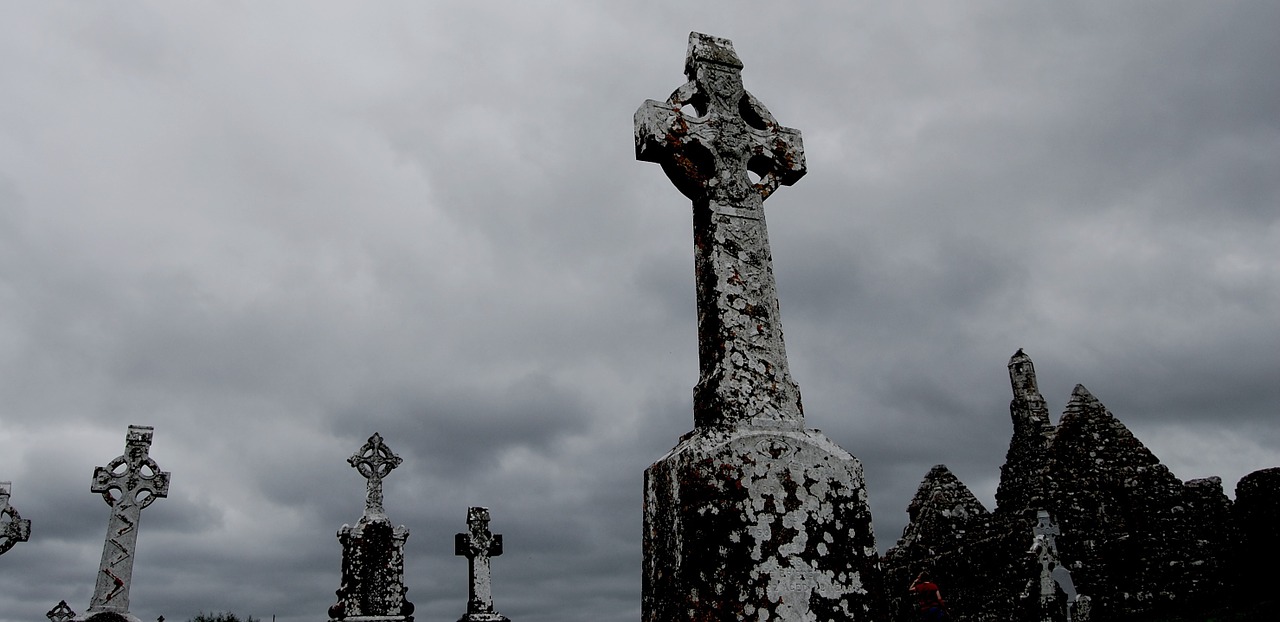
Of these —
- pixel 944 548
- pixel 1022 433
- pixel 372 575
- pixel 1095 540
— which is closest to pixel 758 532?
pixel 372 575

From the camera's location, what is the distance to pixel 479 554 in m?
15.2

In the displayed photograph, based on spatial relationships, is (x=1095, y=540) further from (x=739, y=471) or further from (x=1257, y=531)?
(x=739, y=471)

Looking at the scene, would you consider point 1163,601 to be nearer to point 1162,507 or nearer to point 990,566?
point 1162,507

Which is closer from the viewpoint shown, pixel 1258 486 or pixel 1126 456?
pixel 1258 486

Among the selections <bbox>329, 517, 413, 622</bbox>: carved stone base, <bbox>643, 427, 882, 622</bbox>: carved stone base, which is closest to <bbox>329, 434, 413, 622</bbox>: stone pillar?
<bbox>329, 517, 413, 622</bbox>: carved stone base

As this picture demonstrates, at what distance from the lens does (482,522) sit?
612 inches

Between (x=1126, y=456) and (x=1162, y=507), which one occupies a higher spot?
(x=1126, y=456)

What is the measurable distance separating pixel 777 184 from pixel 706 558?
7.85ft

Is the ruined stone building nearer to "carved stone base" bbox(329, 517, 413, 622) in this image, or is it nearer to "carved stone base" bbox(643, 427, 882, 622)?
"carved stone base" bbox(329, 517, 413, 622)

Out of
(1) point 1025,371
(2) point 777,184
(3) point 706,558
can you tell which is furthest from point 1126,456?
(3) point 706,558

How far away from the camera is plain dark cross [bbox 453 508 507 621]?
48.5 feet

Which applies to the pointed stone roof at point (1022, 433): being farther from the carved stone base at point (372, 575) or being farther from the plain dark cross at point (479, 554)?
the carved stone base at point (372, 575)

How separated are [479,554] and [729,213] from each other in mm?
12149

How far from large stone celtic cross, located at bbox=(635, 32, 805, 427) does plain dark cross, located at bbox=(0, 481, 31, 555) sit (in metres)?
12.8
